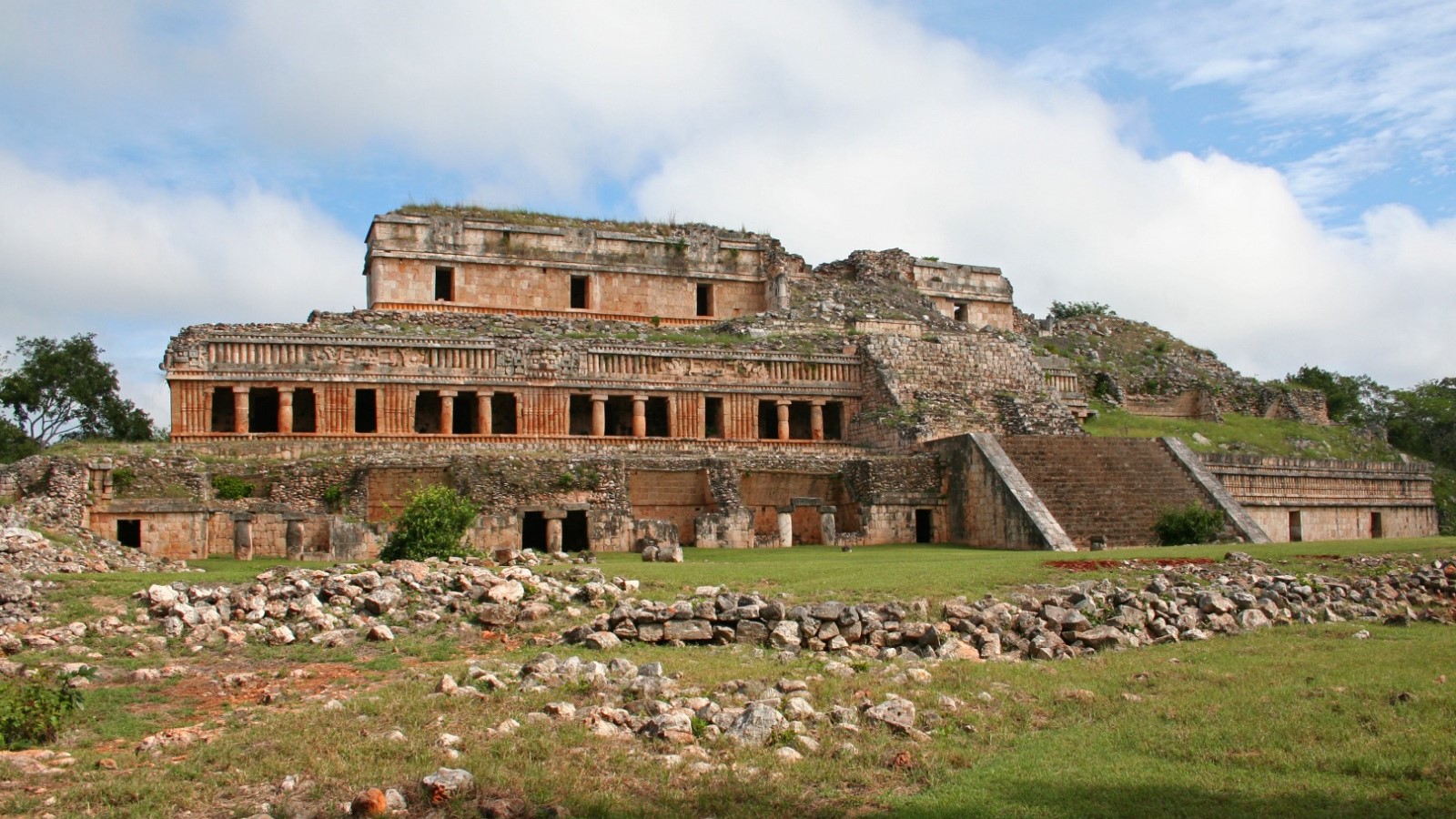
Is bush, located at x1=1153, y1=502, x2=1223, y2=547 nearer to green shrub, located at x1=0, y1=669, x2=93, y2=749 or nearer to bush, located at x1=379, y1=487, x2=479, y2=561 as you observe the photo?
bush, located at x1=379, y1=487, x2=479, y2=561

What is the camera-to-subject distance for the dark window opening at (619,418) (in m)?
31.5

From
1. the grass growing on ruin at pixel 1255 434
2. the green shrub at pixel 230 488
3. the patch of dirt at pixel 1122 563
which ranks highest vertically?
the grass growing on ruin at pixel 1255 434

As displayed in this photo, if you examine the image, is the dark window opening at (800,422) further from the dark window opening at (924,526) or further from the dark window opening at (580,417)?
the dark window opening at (924,526)

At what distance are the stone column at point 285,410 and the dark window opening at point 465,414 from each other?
395 cm

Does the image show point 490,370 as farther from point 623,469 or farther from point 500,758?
point 500,758

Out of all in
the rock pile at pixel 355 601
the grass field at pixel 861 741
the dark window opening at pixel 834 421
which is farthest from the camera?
the dark window opening at pixel 834 421

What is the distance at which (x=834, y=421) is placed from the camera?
32156 millimetres

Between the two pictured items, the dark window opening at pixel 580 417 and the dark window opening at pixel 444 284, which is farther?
the dark window opening at pixel 444 284

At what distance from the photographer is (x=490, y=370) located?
92.0 ft

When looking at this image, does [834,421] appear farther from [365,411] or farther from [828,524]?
[365,411]

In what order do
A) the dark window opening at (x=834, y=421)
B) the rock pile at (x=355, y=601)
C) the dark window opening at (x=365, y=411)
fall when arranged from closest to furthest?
the rock pile at (x=355, y=601), the dark window opening at (x=365, y=411), the dark window opening at (x=834, y=421)

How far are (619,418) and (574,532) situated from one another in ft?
26.8

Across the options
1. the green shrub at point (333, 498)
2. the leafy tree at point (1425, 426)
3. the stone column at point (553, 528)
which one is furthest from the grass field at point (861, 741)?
the leafy tree at point (1425, 426)

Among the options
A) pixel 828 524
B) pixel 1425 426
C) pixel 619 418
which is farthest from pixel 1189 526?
pixel 1425 426
